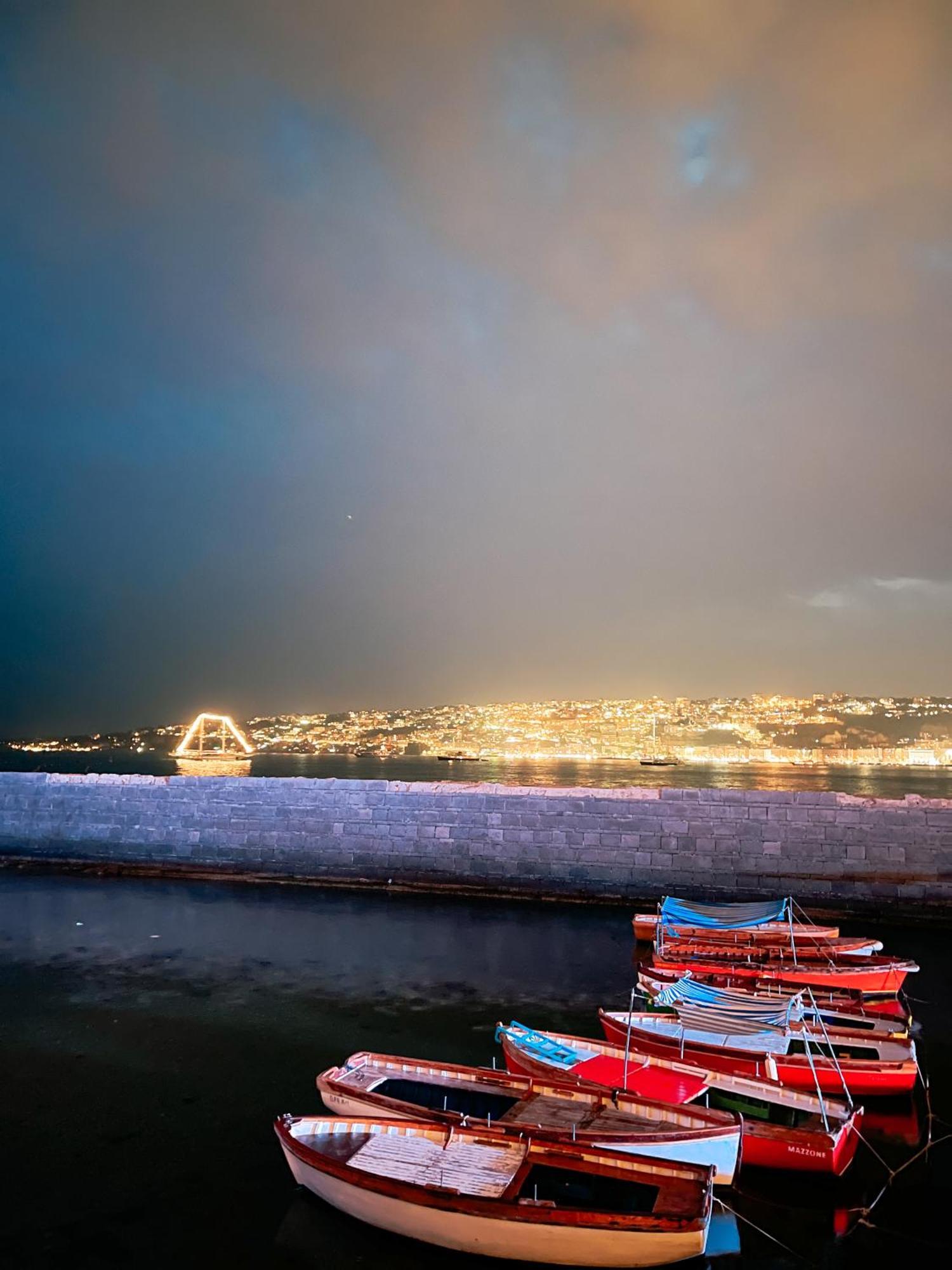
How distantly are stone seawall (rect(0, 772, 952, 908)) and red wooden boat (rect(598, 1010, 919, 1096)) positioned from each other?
6.71 m

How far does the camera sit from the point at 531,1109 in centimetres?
567

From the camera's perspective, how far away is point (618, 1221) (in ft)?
14.1

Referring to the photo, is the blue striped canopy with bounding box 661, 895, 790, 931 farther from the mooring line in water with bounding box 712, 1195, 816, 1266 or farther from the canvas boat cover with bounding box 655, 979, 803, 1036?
the mooring line in water with bounding box 712, 1195, 816, 1266

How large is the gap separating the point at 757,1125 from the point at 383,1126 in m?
2.78

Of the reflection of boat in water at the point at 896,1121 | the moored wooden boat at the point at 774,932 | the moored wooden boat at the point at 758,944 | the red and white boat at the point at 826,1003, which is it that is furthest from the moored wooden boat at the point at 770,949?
the reflection of boat in water at the point at 896,1121

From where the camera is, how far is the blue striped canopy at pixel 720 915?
10956 mm

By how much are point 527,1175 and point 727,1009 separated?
369cm

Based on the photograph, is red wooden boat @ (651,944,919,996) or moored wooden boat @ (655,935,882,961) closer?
red wooden boat @ (651,944,919,996)

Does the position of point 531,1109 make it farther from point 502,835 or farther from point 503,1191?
point 502,835

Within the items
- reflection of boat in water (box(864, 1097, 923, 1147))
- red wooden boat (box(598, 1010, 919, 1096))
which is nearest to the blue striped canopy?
red wooden boat (box(598, 1010, 919, 1096))

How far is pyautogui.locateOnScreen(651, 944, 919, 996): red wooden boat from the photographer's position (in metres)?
9.23

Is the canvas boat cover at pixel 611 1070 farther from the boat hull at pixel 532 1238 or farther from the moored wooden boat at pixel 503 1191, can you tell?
the boat hull at pixel 532 1238

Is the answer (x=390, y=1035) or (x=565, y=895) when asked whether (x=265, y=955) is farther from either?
(x=565, y=895)

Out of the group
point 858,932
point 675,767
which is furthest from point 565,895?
point 675,767
